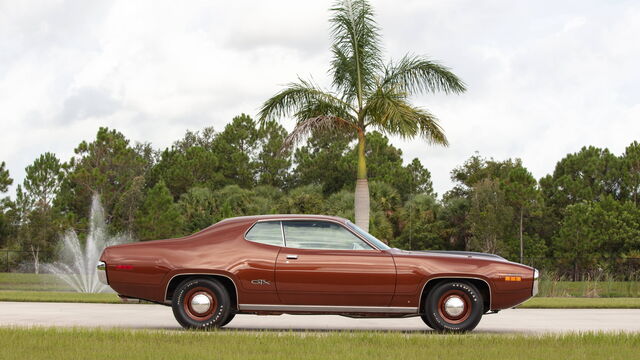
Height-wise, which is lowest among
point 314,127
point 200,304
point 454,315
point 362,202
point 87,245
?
point 454,315

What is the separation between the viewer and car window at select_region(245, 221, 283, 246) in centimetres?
1147

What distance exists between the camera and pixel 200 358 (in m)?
8.29

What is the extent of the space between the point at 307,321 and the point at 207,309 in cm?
256

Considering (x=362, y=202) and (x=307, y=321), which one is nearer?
(x=307, y=321)

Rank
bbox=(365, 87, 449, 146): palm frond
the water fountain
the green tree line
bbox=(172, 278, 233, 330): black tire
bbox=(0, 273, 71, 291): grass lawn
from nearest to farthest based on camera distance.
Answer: bbox=(172, 278, 233, 330): black tire → bbox=(365, 87, 449, 146): palm frond → bbox=(0, 273, 71, 291): grass lawn → the water fountain → the green tree line

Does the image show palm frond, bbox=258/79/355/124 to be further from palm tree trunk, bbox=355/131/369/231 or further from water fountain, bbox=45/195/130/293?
water fountain, bbox=45/195/130/293

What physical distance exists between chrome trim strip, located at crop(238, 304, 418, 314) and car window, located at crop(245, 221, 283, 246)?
845mm

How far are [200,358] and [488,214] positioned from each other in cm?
4527

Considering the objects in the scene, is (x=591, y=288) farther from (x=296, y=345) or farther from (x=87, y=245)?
(x=87, y=245)

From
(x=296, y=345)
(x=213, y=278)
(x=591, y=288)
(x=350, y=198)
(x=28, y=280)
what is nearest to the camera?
(x=296, y=345)

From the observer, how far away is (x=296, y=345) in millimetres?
9281

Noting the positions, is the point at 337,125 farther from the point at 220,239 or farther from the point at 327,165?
the point at 327,165

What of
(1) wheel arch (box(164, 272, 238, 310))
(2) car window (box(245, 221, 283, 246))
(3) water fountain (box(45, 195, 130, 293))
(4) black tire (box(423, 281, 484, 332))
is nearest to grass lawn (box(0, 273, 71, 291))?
(3) water fountain (box(45, 195, 130, 293))

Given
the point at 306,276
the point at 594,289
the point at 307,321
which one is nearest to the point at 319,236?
the point at 306,276
